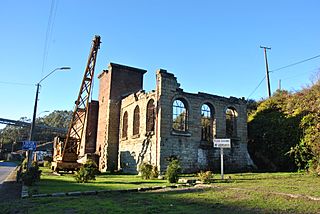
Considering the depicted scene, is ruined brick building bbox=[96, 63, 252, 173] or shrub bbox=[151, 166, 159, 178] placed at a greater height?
ruined brick building bbox=[96, 63, 252, 173]

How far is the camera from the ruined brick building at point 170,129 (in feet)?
71.8

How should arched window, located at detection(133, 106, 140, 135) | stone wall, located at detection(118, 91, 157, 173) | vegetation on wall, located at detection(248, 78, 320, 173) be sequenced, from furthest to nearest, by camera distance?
1. arched window, located at detection(133, 106, 140, 135)
2. stone wall, located at detection(118, 91, 157, 173)
3. vegetation on wall, located at detection(248, 78, 320, 173)

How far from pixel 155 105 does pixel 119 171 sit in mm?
7724

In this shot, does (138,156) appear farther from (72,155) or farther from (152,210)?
(152,210)

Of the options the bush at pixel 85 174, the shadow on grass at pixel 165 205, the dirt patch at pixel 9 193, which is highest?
the bush at pixel 85 174

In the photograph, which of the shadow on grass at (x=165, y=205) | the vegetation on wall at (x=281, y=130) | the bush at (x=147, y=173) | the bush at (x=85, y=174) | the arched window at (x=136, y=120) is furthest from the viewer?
the arched window at (x=136, y=120)

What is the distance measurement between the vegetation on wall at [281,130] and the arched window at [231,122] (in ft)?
6.67

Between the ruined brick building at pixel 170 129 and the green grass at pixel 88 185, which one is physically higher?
the ruined brick building at pixel 170 129

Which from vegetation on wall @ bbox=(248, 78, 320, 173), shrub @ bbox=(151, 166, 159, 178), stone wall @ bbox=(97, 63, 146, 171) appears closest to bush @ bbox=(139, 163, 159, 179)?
shrub @ bbox=(151, 166, 159, 178)

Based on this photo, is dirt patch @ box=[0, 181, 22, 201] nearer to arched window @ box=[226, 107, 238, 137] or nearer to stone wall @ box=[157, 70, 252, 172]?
stone wall @ box=[157, 70, 252, 172]

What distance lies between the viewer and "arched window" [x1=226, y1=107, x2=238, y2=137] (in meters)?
25.3

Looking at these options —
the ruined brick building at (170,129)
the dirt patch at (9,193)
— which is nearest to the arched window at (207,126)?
the ruined brick building at (170,129)

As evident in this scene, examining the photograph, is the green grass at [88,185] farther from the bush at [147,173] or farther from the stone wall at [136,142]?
the stone wall at [136,142]

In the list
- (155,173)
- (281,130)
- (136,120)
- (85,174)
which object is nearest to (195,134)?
(155,173)
